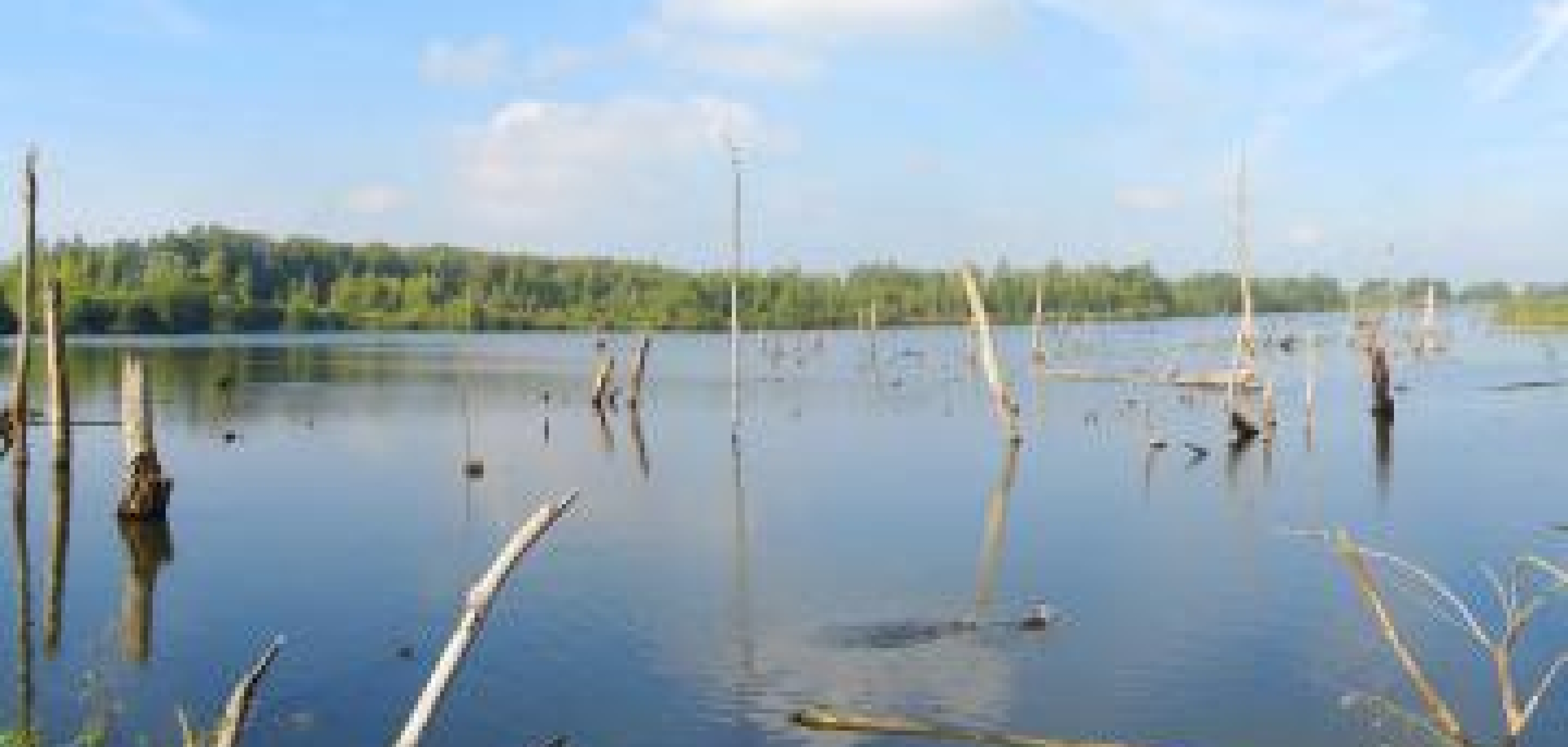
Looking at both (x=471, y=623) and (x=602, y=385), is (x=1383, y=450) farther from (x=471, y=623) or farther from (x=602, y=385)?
(x=471, y=623)

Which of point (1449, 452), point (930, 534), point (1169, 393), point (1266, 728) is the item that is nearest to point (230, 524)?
point (930, 534)

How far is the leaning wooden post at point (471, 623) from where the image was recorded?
899cm

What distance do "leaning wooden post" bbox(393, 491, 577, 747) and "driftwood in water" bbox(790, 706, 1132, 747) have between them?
7.07m

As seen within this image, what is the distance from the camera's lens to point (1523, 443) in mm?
51188

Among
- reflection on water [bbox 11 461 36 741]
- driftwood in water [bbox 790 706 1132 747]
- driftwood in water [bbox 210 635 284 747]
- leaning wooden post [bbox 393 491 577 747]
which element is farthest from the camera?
reflection on water [bbox 11 461 36 741]

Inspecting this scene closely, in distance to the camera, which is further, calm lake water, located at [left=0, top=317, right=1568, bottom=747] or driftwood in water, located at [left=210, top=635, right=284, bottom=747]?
calm lake water, located at [left=0, top=317, right=1568, bottom=747]

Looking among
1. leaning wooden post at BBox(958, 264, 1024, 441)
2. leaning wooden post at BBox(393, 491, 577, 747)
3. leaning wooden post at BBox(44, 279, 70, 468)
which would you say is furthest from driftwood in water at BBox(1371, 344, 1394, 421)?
leaning wooden post at BBox(393, 491, 577, 747)

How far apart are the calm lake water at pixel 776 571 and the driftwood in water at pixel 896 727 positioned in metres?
0.21

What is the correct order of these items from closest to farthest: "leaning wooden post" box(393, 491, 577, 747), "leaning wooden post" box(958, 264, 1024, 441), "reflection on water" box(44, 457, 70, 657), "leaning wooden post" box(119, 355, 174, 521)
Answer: "leaning wooden post" box(393, 491, 577, 747) → "reflection on water" box(44, 457, 70, 657) → "leaning wooden post" box(119, 355, 174, 521) → "leaning wooden post" box(958, 264, 1024, 441)

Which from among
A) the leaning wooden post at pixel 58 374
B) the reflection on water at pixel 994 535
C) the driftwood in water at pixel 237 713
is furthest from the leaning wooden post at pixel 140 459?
the driftwood in water at pixel 237 713

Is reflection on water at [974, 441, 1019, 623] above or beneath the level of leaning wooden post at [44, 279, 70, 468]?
beneath

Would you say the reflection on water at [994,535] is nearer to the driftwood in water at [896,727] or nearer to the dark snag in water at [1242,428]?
the driftwood in water at [896,727]

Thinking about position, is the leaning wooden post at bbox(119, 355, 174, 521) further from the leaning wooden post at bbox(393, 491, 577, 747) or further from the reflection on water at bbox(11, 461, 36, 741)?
the leaning wooden post at bbox(393, 491, 577, 747)

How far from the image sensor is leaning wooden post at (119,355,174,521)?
104 ft
